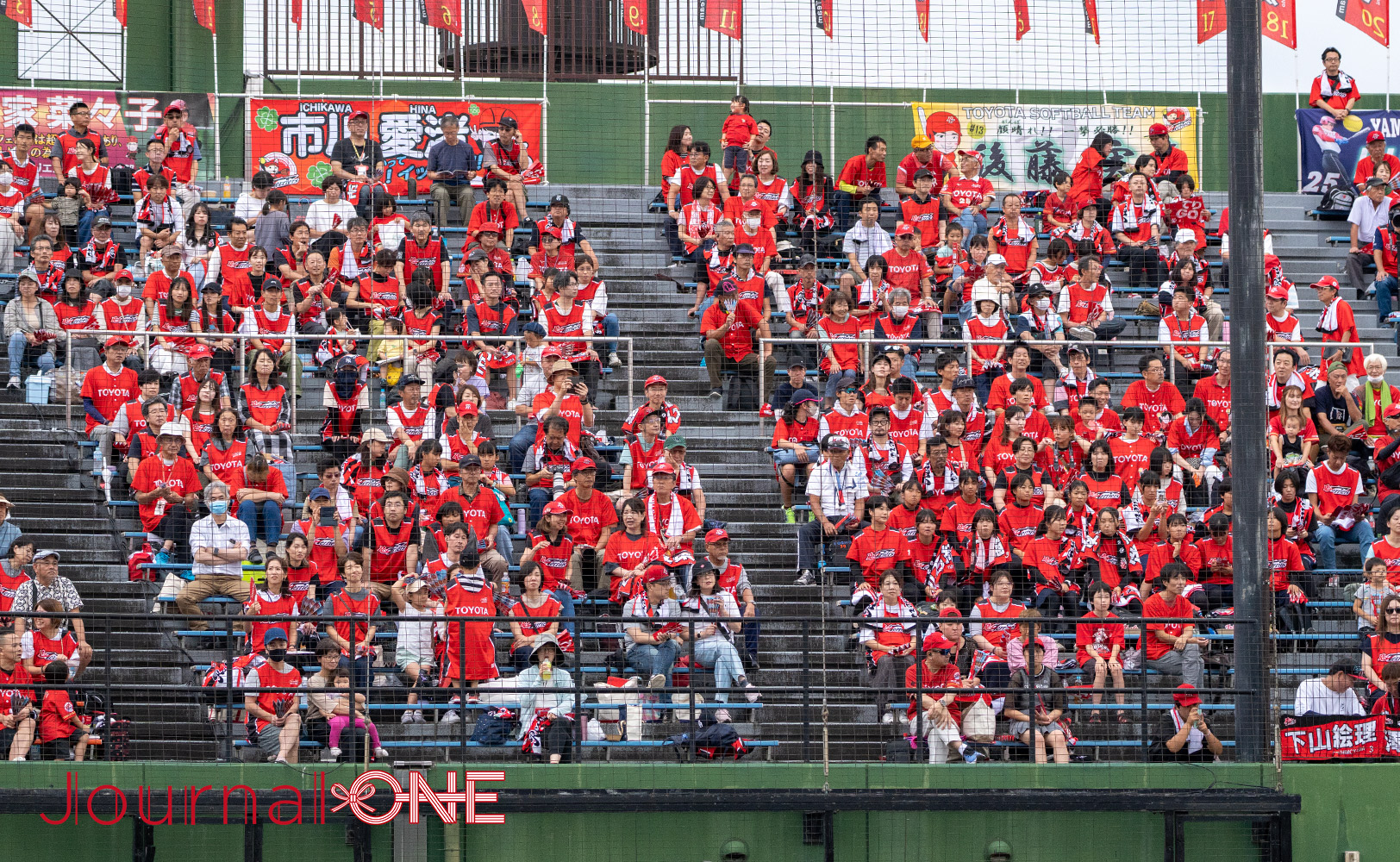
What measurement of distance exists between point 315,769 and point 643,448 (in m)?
3.60

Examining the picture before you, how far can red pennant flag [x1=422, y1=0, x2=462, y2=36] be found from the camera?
17.8 m

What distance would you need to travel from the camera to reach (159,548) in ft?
42.0

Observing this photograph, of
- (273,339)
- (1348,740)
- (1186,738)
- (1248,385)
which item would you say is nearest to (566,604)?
(273,339)

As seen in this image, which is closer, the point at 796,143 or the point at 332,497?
the point at 332,497

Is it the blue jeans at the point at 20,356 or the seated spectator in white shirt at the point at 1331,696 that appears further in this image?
the blue jeans at the point at 20,356

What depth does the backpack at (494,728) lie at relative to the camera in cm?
1134

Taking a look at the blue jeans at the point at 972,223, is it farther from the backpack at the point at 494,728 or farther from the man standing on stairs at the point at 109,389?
the man standing on stairs at the point at 109,389

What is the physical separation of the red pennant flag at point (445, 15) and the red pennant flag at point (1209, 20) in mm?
7408

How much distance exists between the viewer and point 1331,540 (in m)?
13.2

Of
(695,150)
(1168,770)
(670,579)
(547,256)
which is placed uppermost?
(695,150)

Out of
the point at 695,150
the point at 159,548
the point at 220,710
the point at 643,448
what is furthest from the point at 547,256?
the point at 220,710

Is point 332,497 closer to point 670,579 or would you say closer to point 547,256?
point 670,579

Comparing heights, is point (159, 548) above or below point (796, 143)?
below

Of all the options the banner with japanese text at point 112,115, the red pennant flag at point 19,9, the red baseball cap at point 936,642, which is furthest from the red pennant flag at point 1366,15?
the red pennant flag at point 19,9
